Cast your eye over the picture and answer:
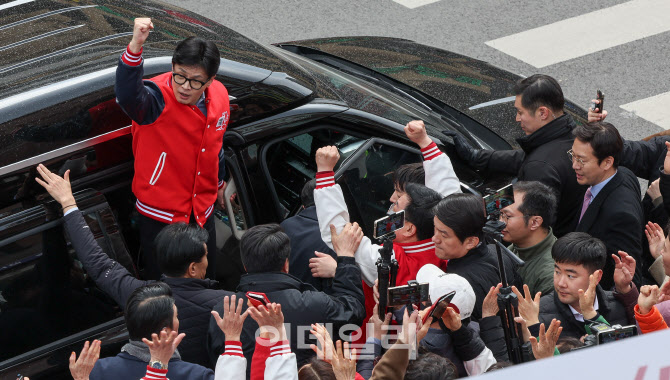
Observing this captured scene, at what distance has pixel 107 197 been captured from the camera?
14.3ft

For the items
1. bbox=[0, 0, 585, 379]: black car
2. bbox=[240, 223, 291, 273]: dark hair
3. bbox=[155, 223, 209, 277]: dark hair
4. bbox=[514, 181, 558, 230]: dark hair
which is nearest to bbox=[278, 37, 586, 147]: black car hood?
bbox=[0, 0, 585, 379]: black car

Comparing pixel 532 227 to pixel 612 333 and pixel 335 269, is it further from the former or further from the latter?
pixel 612 333

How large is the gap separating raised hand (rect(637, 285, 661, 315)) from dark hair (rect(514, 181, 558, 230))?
109cm

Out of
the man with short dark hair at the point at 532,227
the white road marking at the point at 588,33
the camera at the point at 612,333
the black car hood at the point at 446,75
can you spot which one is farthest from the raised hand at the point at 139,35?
the white road marking at the point at 588,33

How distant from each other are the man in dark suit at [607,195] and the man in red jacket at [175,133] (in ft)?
6.66

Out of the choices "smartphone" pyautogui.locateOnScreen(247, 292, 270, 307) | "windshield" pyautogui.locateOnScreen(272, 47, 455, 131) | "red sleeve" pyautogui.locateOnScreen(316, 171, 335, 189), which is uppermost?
"windshield" pyautogui.locateOnScreen(272, 47, 455, 131)

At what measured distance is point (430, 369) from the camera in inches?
133

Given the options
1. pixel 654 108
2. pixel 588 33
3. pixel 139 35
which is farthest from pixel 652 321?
pixel 588 33

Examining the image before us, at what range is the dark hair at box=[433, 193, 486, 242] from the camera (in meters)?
4.22

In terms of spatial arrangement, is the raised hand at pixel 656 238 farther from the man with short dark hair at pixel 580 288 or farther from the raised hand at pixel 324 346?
the raised hand at pixel 324 346

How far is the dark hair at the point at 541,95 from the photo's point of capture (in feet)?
17.8

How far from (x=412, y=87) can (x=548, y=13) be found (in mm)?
3363

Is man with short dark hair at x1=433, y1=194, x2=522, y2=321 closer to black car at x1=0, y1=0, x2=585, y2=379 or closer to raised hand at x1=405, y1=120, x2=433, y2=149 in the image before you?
raised hand at x1=405, y1=120, x2=433, y2=149

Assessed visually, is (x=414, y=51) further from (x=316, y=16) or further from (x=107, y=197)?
(x=107, y=197)
